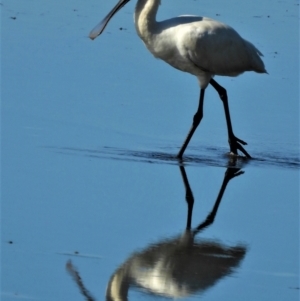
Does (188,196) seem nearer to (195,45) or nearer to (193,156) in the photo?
(193,156)

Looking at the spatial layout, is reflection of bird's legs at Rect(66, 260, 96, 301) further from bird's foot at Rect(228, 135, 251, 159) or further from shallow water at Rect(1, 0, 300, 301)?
bird's foot at Rect(228, 135, 251, 159)

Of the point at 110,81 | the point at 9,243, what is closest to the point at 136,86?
the point at 110,81

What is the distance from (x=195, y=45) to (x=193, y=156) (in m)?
1.14

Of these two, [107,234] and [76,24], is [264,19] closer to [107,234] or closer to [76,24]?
[76,24]

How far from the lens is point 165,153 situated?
11.0 m

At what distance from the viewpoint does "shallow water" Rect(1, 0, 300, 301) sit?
290 inches

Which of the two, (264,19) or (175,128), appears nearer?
(175,128)

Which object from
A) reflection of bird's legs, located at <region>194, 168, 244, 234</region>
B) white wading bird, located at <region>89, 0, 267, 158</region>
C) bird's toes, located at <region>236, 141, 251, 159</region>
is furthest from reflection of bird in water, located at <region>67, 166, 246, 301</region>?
white wading bird, located at <region>89, 0, 267, 158</region>

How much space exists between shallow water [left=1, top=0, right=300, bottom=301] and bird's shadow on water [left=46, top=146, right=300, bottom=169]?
0.02 metres

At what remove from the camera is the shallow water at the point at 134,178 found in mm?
7355

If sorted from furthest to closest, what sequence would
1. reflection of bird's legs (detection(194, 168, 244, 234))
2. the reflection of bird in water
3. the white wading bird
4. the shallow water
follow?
the white wading bird → reflection of bird's legs (detection(194, 168, 244, 234)) → the shallow water → the reflection of bird in water

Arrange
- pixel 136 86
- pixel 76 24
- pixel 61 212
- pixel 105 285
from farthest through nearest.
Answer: pixel 76 24, pixel 136 86, pixel 61 212, pixel 105 285

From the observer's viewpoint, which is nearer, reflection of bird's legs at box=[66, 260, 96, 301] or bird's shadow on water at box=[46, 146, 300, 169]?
reflection of bird's legs at box=[66, 260, 96, 301]

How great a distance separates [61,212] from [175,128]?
3.88 m
